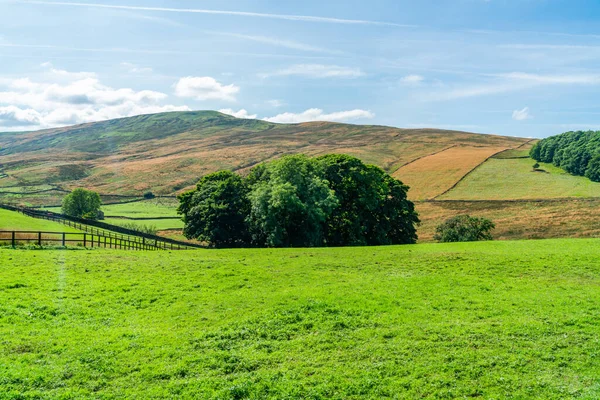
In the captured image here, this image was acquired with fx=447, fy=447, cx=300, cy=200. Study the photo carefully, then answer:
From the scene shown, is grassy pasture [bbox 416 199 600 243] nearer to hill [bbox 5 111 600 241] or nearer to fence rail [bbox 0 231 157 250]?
hill [bbox 5 111 600 241]

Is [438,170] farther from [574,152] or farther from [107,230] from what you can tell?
[107,230]

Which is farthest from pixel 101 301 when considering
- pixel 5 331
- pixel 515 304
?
pixel 515 304

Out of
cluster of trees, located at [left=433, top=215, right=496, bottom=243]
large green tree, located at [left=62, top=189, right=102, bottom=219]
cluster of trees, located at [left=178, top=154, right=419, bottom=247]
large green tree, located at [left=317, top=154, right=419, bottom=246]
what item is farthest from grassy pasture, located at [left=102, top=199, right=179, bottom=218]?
cluster of trees, located at [left=433, top=215, right=496, bottom=243]

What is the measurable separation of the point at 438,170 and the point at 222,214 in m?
89.7

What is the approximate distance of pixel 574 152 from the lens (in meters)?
110

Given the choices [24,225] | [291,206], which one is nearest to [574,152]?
[291,206]

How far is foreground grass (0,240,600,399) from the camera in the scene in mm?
11789

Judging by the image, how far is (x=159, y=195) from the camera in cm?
14688

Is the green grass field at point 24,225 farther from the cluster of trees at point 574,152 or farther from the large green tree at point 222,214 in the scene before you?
the cluster of trees at point 574,152

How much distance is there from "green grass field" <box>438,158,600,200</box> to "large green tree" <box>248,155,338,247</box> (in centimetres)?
5912

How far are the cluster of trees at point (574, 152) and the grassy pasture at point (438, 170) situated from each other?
640 inches

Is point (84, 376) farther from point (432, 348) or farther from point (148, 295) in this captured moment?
point (432, 348)

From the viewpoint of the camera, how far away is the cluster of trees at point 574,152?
10080 centimetres

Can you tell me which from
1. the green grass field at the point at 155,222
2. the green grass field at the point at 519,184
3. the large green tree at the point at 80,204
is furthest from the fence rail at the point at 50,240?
the green grass field at the point at 519,184
